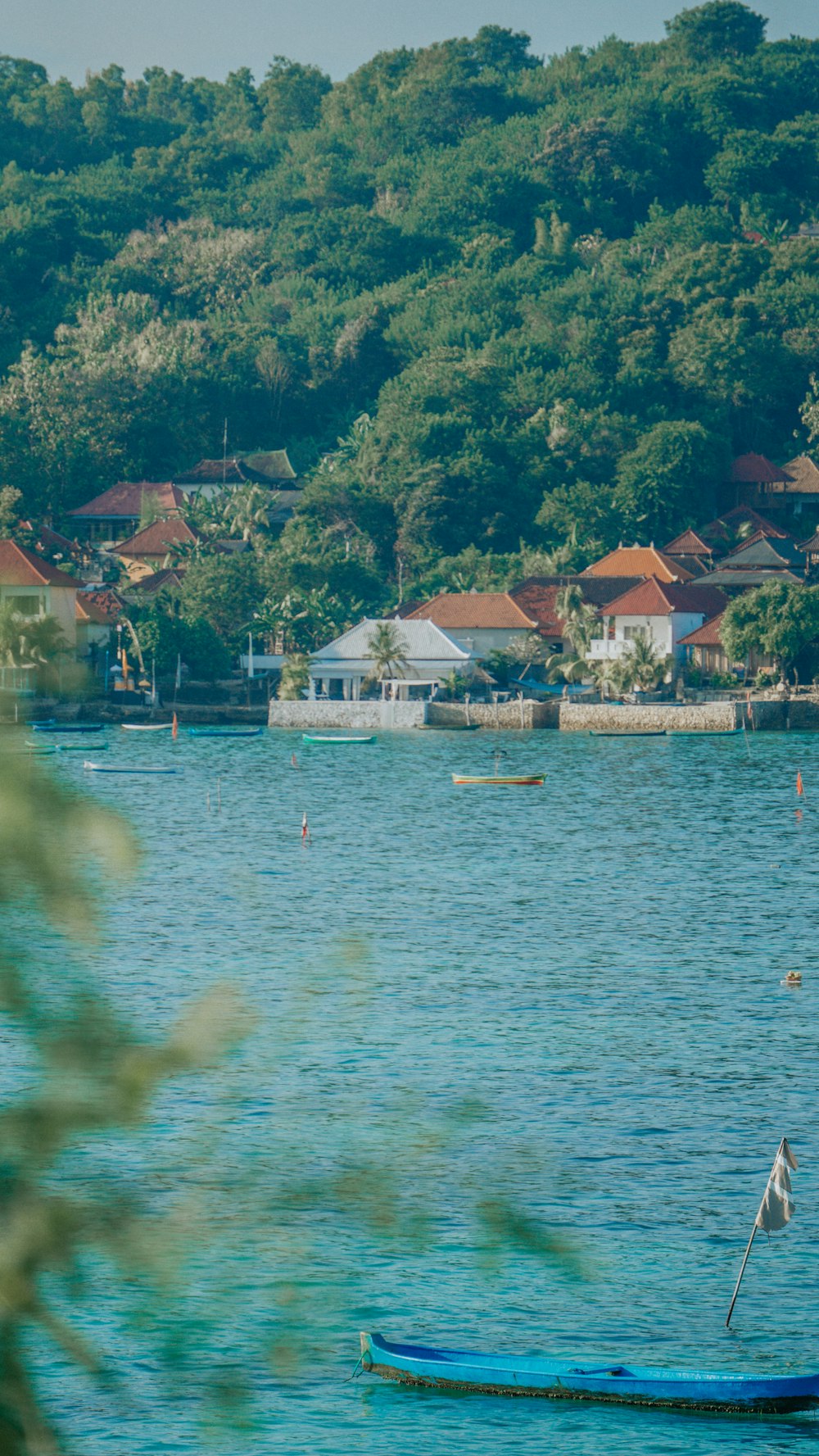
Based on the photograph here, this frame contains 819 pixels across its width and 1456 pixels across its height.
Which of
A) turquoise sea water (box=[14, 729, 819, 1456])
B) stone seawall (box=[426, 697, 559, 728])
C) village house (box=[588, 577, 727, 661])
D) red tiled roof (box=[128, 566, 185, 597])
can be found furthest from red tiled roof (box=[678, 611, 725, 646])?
turquoise sea water (box=[14, 729, 819, 1456])

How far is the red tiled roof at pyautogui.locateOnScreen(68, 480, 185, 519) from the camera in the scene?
129 metres

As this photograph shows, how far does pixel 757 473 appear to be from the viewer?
132000mm

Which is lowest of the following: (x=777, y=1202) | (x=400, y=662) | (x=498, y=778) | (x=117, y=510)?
(x=498, y=778)

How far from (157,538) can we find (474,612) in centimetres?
2683

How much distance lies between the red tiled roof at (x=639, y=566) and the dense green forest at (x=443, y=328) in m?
6.37

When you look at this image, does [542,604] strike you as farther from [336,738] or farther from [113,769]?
[113,769]

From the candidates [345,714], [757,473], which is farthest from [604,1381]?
[757,473]

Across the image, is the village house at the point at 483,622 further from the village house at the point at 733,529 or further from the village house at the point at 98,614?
the village house at the point at 733,529

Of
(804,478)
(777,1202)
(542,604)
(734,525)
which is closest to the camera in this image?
(777,1202)

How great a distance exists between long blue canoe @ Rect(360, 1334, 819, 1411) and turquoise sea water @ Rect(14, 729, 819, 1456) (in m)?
0.12

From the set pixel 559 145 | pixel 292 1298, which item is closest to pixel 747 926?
pixel 292 1298

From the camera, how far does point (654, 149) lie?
607 ft

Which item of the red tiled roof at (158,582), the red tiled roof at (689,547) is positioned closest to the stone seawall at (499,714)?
the red tiled roof at (158,582)

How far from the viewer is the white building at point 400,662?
100 meters
